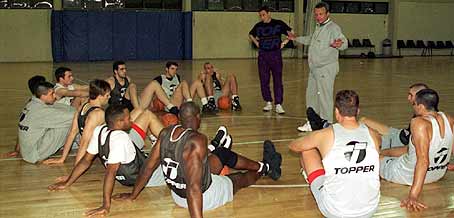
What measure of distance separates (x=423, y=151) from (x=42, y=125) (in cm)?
407

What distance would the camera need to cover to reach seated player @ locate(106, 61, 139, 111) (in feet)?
28.7

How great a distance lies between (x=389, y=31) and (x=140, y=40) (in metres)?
13.6

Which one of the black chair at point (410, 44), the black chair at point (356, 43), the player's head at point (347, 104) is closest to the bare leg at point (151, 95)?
Result: the player's head at point (347, 104)

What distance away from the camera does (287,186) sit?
18.6ft

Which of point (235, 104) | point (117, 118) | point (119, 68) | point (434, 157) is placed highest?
point (119, 68)

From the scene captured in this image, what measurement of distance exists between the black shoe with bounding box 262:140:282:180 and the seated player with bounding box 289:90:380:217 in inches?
57.3

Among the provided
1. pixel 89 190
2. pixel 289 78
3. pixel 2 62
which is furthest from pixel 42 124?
pixel 2 62

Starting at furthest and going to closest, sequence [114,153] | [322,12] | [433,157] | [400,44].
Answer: [400,44] → [322,12] → [433,157] → [114,153]

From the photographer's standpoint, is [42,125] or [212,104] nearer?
[42,125]

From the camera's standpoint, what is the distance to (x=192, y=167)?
13.3 feet

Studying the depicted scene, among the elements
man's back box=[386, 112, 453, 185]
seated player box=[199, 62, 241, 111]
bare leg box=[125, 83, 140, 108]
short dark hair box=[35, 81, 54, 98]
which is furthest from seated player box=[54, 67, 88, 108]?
man's back box=[386, 112, 453, 185]

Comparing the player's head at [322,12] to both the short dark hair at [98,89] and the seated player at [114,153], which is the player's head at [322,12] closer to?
the short dark hair at [98,89]

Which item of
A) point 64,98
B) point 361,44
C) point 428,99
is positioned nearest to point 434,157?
point 428,99

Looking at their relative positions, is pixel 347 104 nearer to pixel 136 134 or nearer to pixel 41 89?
pixel 136 134
